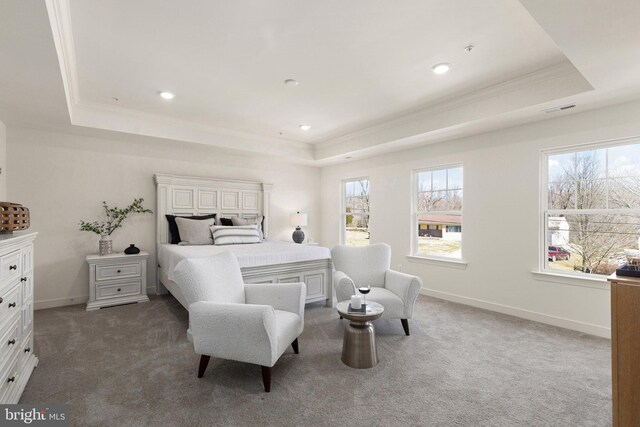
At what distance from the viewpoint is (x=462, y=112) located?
366 cm

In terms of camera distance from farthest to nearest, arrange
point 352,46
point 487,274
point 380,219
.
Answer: point 380,219
point 487,274
point 352,46

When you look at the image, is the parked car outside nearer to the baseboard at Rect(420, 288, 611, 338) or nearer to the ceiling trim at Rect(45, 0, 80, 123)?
the baseboard at Rect(420, 288, 611, 338)

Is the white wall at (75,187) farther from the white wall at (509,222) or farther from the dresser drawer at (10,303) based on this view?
the white wall at (509,222)

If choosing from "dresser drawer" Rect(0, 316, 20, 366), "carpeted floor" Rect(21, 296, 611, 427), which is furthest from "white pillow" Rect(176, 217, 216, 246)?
"dresser drawer" Rect(0, 316, 20, 366)

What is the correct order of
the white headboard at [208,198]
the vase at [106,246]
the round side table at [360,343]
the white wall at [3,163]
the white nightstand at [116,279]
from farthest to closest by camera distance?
the white headboard at [208,198] < the vase at [106,246] < the white nightstand at [116,279] < the white wall at [3,163] < the round side table at [360,343]

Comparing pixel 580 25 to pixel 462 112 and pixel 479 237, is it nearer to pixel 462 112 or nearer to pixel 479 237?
pixel 462 112

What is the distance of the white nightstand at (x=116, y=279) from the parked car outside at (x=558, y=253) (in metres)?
5.19

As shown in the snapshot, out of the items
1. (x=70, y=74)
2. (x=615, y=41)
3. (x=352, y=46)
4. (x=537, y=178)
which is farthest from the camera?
(x=537, y=178)

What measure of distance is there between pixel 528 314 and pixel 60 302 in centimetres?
596

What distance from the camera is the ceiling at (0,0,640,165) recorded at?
204 cm

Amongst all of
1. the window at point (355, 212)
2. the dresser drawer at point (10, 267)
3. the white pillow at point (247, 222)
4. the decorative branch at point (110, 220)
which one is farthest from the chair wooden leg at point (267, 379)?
the window at point (355, 212)

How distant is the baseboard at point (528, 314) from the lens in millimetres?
3152

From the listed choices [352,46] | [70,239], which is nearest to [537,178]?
[352,46]

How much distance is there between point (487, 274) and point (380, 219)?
6.28 feet
